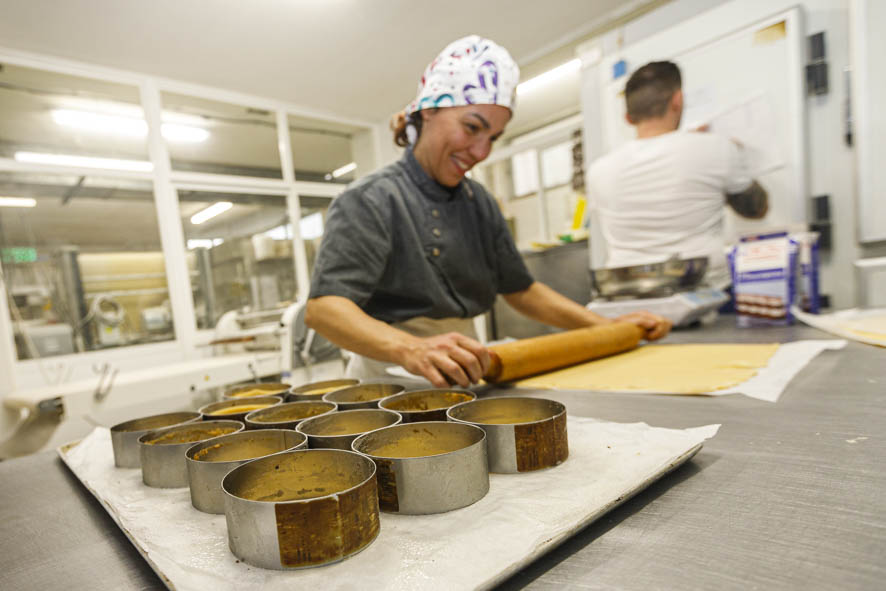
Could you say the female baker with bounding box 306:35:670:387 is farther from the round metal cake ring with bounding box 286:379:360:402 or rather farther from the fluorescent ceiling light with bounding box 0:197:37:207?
the fluorescent ceiling light with bounding box 0:197:37:207

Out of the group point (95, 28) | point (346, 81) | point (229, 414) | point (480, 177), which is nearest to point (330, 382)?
point (229, 414)

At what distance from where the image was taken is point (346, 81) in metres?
4.02

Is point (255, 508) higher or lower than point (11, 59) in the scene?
lower

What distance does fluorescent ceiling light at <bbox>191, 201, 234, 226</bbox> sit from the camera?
12.8 ft

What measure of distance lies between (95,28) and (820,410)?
3.92 m

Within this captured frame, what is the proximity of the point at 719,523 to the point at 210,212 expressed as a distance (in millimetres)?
4441

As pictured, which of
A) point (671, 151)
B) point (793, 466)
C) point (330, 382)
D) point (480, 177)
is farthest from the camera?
point (480, 177)

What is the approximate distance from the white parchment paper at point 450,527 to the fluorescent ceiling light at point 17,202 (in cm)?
370

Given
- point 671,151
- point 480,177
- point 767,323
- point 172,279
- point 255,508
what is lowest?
point 767,323

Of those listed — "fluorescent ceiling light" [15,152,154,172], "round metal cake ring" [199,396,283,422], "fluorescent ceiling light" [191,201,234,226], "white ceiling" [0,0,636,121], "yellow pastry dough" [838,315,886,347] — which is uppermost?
"white ceiling" [0,0,636,121]

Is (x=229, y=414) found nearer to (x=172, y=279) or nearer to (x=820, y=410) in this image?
(x=820, y=410)

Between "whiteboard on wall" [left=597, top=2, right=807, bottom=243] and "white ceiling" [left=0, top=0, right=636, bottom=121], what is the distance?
1.13 meters

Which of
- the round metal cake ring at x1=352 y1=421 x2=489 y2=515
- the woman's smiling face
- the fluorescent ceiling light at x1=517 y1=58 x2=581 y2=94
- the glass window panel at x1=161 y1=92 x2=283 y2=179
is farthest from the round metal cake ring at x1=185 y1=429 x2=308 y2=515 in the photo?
the fluorescent ceiling light at x1=517 y1=58 x2=581 y2=94

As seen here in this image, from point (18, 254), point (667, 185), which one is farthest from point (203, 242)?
point (667, 185)
